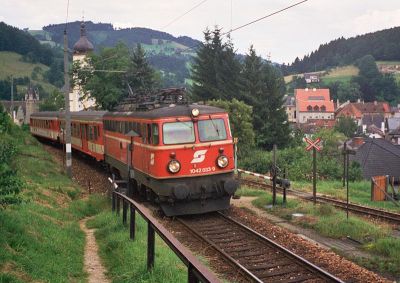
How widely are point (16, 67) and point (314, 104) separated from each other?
284 ft

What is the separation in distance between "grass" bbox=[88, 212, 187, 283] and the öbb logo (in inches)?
111

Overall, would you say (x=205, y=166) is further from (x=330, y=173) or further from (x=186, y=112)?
(x=330, y=173)

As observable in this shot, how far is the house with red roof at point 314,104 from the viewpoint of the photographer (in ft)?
509

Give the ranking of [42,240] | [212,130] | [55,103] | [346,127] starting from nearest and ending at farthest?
[42,240] < [212,130] < [55,103] < [346,127]

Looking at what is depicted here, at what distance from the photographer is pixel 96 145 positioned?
1059 inches

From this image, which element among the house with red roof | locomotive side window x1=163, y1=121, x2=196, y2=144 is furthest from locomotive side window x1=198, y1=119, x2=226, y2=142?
the house with red roof

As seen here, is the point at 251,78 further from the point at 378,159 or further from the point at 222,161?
the point at 222,161

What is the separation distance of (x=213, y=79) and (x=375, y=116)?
283ft

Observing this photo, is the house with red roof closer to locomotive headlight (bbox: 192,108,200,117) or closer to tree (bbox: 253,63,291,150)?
tree (bbox: 253,63,291,150)

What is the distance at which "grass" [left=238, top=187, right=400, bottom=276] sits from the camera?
1006 cm

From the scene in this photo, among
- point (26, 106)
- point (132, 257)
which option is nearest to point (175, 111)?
point (132, 257)

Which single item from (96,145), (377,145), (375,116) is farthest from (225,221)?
(375,116)

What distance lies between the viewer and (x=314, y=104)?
155m

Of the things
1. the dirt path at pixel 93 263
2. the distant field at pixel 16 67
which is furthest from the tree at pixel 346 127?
the dirt path at pixel 93 263
